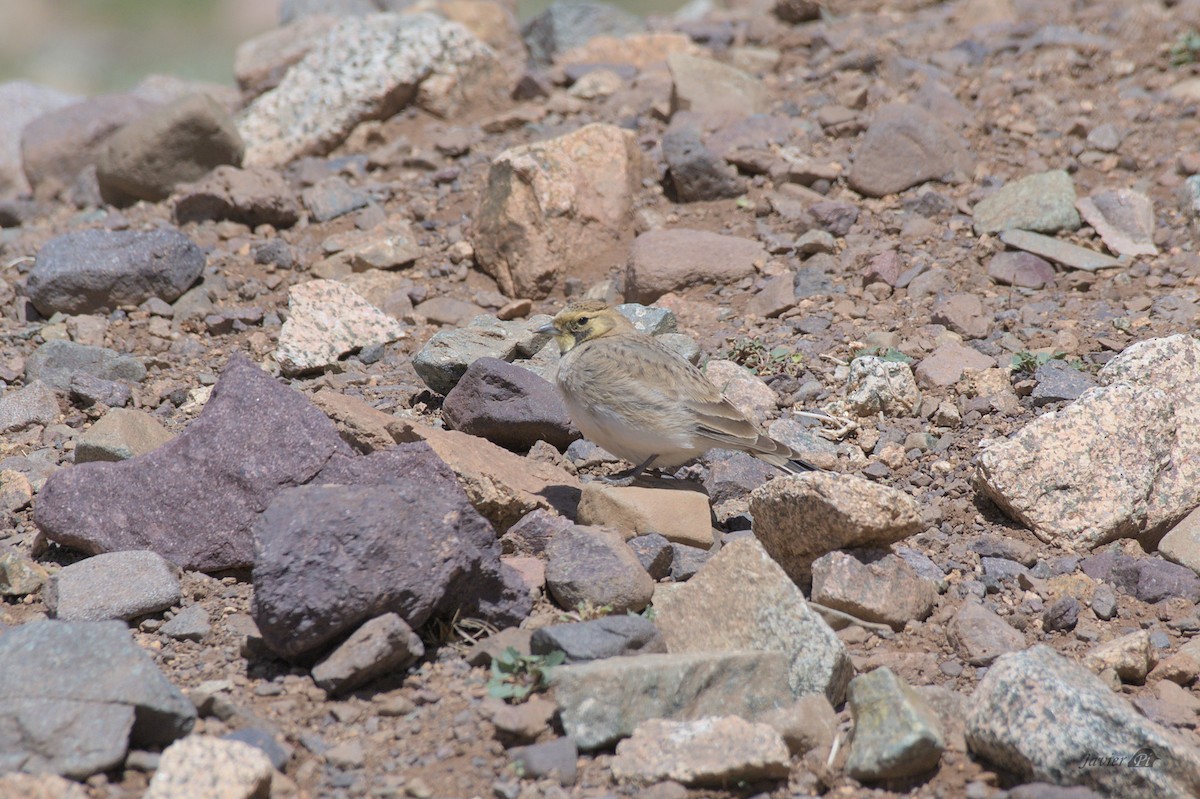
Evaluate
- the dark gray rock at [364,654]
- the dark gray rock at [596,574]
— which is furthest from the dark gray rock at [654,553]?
the dark gray rock at [364,654]

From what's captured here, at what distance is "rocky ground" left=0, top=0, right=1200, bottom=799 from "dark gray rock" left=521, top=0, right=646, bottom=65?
0.49ft

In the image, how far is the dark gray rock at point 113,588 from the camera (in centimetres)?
451

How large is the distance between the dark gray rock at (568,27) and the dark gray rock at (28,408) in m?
6.87

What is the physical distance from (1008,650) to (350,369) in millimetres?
4291

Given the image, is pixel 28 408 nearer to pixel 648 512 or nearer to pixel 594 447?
pixel 594 447

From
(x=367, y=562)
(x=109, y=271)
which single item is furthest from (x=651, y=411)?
(x=109, y=271)

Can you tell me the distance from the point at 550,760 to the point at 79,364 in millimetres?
4718

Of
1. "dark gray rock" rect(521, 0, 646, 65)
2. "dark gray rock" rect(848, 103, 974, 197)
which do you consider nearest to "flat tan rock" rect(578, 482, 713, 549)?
"dark gray rock" rect(848, 103, 974, 197)

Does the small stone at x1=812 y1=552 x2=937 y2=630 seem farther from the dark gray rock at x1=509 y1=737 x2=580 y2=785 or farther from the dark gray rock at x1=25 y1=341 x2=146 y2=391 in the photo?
the dark gray rock at x1=25 y1=341 x2=146 y2=391

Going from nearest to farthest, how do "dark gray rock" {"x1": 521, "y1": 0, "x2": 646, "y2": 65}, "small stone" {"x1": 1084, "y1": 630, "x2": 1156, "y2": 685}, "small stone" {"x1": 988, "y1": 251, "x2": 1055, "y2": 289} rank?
"small stone" {"x1": 1084, "y1": 630, "x2": 1156, "y2": 685} → "small stone" {"x1": 988, "y1": 251, "x2": 1055, "y2": 289} → "dark gray rock" {"x1": 521, "y1": 0, "x2": 646, "y2": 65}

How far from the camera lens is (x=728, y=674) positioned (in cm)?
384

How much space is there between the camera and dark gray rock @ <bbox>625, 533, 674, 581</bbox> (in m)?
4.84

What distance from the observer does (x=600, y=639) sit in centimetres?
409

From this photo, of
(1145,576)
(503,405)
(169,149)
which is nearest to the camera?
(1145,576)
